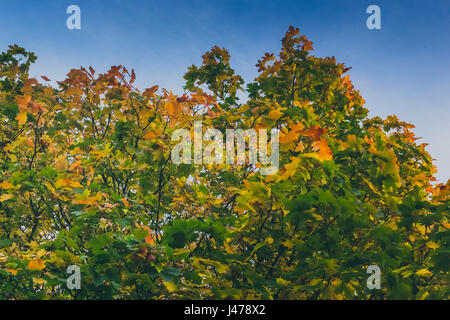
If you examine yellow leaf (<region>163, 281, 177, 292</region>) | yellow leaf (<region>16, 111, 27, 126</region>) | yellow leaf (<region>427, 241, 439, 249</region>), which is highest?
yellow leaf (<region>16, 111, 27, 126</region>)

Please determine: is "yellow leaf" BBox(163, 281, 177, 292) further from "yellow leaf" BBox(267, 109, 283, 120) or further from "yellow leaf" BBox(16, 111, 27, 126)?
"yellow leaf" BBox(16, 111, 27, 126)

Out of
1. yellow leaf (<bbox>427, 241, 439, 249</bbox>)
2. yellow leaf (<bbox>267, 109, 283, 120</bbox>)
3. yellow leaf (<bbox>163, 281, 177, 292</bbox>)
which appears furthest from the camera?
yellow leaf (<bbox>267, 109, 283, 120</bbox>)

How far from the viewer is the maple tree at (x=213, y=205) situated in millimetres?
2738

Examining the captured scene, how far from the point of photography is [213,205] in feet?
12.4

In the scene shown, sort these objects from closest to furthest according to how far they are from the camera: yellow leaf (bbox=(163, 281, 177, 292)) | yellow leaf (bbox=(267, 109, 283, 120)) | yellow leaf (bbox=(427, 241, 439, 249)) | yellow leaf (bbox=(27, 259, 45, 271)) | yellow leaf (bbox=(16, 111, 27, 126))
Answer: yellow leaf (bbox=(163, 281, 177, 292))
yellow leaf (bbox=(27, 259, 45, 271))
yellow leaf (bbox=(427, 241, 439, 249))
yellow leaf (bbox=(267, 109, 283, 120))
yellow leaf (bbox=(16, 111, 27, 126))

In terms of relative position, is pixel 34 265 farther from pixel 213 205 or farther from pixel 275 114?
pixel 275 114

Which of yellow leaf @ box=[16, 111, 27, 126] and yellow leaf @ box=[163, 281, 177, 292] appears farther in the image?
yellow leaf @ box=[16, 111, 27, 126]

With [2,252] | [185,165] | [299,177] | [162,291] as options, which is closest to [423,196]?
[299,177]

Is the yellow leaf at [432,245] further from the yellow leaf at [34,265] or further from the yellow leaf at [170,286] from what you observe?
the yellow leaf at [34,265]

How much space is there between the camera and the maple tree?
2.74 metres

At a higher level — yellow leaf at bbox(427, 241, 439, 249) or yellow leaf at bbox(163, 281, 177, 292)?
yellow leaf at bbox(427, 241, 439, 249)

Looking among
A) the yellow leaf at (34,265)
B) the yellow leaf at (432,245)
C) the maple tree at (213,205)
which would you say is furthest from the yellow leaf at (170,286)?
the yellow leaf at (432,245)

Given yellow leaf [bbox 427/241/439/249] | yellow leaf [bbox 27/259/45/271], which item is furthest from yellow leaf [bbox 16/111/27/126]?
yellow leaf [bbox 427/241/439/249]
